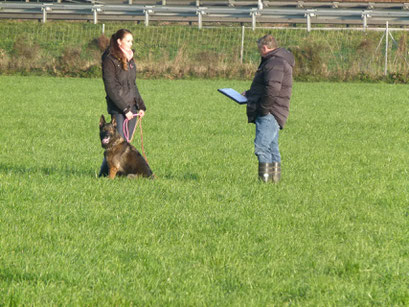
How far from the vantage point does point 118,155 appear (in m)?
9.62

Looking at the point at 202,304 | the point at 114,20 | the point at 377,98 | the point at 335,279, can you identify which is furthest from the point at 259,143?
the point at 114,20

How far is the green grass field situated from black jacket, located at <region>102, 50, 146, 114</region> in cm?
98

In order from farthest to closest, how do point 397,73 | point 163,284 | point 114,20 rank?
point 114,20 < point 397,73 < point 163,284

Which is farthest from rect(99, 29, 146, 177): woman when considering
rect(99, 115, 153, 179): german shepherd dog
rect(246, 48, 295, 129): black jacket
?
rect(246, 48, 295, 129): black jacket

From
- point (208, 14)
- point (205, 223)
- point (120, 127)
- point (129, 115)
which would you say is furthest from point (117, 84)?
point (208, 14)

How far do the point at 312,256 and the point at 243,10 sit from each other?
33.1 meters

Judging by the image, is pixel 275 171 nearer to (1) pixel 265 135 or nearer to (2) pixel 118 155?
(1) pixel 265 135

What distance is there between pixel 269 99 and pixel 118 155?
2.05 metres

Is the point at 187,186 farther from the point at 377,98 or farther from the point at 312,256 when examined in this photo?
the point at 377,98

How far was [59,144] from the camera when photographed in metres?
13.9

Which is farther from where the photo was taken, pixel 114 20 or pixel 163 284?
pixel 114 20

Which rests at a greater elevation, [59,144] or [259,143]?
[259,143]

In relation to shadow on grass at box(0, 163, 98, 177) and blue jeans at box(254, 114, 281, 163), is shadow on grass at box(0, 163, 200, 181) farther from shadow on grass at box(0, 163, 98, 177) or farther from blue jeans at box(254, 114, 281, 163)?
blue jeans at box(254, 114, 281, 163)

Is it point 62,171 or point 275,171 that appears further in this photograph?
point 62,171
